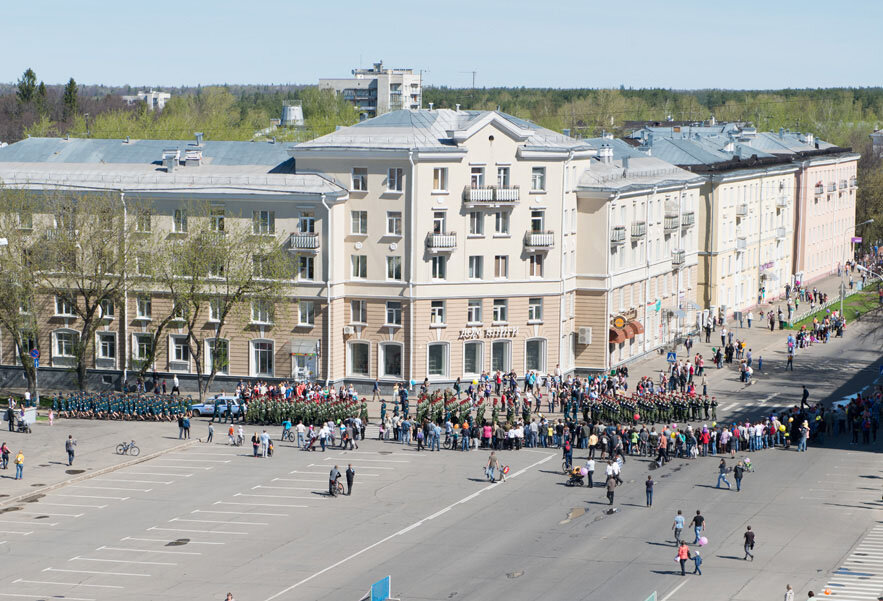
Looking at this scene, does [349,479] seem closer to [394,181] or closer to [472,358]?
[472,358]


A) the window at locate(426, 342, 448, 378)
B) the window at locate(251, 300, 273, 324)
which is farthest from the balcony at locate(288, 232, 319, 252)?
the window at locate(426, 342, 448, 378)

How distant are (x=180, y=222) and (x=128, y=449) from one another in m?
21.1

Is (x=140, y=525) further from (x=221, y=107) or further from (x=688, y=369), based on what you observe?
(x=221, y=107)

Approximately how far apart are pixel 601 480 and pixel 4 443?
27.4 m

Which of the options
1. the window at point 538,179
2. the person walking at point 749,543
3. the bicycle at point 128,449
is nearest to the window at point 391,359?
the window at point 538,179

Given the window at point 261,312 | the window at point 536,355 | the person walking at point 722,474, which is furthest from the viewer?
the window at point 536,355

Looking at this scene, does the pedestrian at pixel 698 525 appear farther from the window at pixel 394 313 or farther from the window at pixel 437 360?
the window at pixel 394 313

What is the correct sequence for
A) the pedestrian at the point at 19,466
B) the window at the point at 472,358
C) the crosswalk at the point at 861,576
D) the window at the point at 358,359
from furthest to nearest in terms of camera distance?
the window at the point at 472,358, the window at the point at 358,359, the pedestrian at the point at 19,466, the crosswalk at the point at 861,576

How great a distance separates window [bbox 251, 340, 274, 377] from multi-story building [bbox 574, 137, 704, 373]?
1930 centimetres

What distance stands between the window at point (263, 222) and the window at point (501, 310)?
541 inches

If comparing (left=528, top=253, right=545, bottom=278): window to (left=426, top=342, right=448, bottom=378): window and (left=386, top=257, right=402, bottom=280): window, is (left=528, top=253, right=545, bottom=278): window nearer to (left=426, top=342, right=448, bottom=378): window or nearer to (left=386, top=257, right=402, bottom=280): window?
(left=426, top=342, right=448, bottom=378): window

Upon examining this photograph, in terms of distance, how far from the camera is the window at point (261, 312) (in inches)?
3145

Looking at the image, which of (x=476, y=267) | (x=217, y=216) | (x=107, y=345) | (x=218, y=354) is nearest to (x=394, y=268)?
(x=476, y=267)

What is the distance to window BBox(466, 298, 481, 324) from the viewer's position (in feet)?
268
